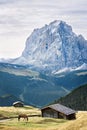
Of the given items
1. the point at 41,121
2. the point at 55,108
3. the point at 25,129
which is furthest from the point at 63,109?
the point at 25,129

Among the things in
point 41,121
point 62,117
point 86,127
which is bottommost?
point 86,127

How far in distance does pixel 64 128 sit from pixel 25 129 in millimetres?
10554

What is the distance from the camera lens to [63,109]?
153 meters

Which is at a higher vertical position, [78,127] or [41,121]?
[41,121]

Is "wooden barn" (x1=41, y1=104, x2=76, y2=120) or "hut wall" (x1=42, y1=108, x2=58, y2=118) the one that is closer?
"wooden barn" (x1=41, y1=104, x2=76, y2=120)

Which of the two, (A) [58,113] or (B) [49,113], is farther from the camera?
(B) [49,113]

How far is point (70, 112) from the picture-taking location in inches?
5851

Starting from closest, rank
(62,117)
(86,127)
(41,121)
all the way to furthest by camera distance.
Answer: (86,127), (41,121), (62,117)

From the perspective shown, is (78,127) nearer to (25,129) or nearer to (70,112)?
(25,129)

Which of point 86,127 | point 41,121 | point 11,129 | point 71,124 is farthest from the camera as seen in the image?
point 41,121

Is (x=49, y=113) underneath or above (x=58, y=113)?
above

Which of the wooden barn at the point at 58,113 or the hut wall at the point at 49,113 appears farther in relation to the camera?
the hut wall at the point at 49,113

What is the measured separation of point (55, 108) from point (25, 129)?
72.2 m

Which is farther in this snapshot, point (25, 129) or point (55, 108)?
point (55, 108)
